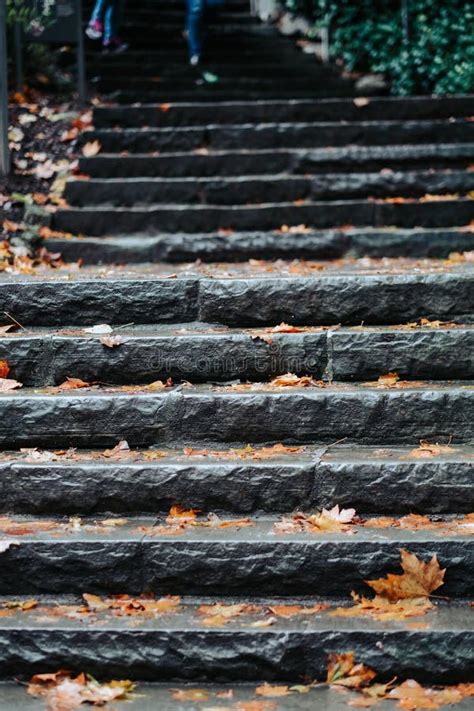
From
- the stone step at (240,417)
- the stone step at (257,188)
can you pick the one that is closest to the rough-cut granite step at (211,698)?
the stone step at (240,417)

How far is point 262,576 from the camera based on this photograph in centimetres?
341

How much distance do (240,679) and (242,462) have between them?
0.82m

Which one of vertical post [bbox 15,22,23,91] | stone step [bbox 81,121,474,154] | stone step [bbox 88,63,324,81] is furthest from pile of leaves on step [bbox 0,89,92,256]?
stone step [bbox 88,63,324,81]

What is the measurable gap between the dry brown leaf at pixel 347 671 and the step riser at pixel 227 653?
0.02m

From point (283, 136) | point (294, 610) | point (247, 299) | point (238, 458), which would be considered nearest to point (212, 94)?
point (283, 136)

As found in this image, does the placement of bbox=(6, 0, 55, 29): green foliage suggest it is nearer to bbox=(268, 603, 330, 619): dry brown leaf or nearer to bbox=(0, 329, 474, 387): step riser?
bbox=(0, 329, 474, 387): step riser

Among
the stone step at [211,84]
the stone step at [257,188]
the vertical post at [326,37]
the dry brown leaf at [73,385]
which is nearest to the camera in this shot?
the dry brown leaf at [73,385]

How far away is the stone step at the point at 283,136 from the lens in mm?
7133

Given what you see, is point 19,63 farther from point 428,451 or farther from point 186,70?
point 428,451

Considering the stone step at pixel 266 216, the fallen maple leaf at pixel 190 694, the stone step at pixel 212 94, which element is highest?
the stone step at pixel 212 94

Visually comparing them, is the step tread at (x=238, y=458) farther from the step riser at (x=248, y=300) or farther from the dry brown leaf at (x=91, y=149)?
the dry brown leaf at (x=91, y=149)

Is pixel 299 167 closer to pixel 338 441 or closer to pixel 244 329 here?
pixel 244 329

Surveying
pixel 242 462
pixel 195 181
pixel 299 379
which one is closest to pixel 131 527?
pixel 242 462

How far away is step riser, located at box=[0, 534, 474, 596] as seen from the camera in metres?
3.35
